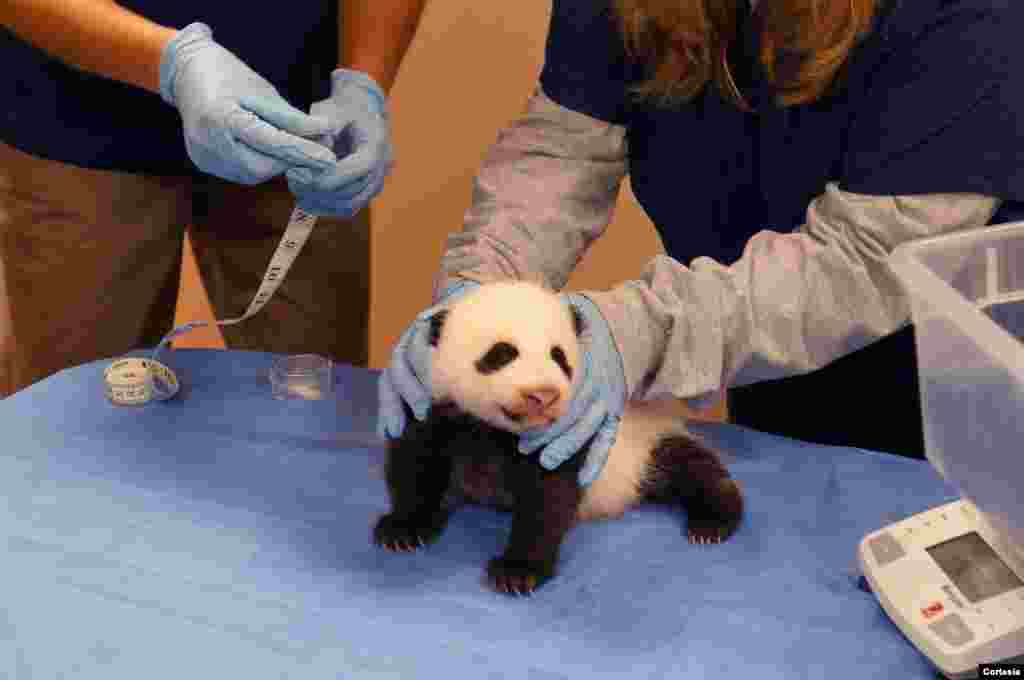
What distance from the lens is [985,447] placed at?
68 cm

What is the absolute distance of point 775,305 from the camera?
95 centimetres

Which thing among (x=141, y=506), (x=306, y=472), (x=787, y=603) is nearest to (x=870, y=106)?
(x=787, y=603)

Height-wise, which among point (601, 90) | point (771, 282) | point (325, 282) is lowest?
point (325, 282)

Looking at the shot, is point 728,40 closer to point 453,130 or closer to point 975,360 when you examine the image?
point 975,360

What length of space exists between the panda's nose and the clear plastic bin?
0.94ft

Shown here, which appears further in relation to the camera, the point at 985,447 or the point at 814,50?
the point at 814,50

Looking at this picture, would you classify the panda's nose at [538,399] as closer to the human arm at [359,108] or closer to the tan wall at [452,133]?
the human arm at [359,108]

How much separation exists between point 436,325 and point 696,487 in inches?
11.9

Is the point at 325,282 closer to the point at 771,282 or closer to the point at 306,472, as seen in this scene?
the point at 306,472

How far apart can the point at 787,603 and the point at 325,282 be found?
0.85 metres

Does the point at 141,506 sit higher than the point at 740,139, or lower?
lower

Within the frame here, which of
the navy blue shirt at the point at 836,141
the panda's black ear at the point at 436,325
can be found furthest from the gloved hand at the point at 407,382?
the navy blue shirt at the point at 836,141

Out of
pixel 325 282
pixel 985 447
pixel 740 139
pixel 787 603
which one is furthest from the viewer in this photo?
pixel 325 282

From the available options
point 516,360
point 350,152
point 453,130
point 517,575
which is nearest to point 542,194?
point 350,152
